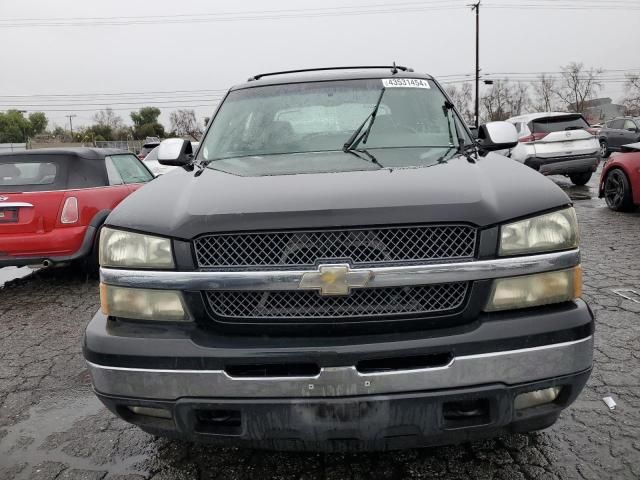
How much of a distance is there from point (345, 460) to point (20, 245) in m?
4.36

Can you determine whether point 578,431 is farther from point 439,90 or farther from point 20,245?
point 20,245

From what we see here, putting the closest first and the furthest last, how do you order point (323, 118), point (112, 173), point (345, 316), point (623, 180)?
point (345, 316)
point (323, 118)
point (112, 173)
point (623, 180)

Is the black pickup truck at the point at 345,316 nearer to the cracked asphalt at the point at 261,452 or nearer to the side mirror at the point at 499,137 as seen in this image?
the cracked asphalt at the point at 261,452

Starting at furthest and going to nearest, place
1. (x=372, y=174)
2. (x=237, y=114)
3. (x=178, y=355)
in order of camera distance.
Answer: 1. (x=237, y=114)
2. (x=372, y=174)
3. (x=178, y=355)

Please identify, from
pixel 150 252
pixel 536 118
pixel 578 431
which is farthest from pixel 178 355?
pixel 536 118

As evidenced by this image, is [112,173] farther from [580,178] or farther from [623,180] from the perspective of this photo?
[580,178]

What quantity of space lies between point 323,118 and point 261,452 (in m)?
1.95

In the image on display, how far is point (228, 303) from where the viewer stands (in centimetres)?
192

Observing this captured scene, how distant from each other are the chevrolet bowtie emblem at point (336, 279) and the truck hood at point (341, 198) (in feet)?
0.53

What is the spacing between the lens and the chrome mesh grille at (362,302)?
186cm

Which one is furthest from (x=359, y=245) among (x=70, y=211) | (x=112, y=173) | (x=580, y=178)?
(x=580, y=178)

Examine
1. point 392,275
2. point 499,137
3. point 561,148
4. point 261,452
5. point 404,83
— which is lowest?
point 561,148

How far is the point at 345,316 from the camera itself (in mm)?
1850

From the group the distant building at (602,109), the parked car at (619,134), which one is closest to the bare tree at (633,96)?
the distant building at (602,109)
